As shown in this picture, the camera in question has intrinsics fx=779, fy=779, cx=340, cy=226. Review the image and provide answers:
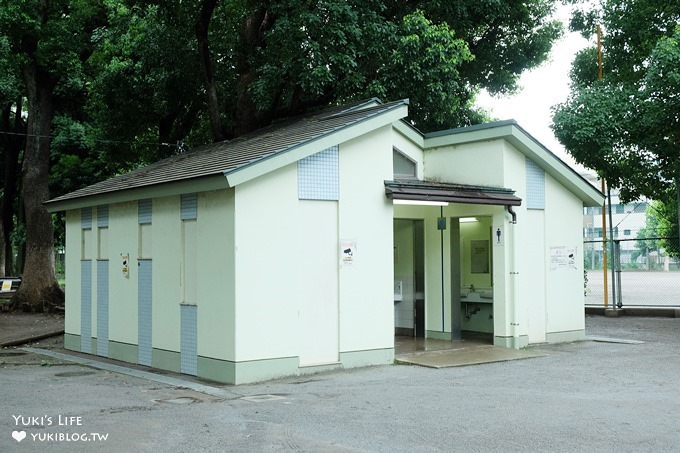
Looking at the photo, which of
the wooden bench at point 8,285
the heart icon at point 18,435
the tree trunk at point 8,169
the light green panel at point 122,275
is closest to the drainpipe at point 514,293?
the light green panel at point 122,275

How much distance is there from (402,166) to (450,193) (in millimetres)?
2141

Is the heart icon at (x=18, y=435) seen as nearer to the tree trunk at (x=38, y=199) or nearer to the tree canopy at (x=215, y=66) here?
the tree canopy at (x=215, y=66)

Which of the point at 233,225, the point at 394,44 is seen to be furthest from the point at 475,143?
the point at 233,225

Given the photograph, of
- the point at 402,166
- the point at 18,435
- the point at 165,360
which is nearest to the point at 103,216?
the point at 165,360

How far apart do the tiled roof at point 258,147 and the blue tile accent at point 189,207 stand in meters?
0.37

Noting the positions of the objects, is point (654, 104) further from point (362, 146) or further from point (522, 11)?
point (362, 146)

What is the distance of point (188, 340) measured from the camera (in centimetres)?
1309

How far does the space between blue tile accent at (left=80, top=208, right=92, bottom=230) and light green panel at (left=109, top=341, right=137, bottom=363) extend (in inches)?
106

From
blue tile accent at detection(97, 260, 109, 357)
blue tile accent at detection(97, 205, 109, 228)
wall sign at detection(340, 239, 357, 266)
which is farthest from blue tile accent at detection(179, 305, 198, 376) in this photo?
blue tile accent at detection(97, 205, 109, 228)

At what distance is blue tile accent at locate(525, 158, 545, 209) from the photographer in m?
16.3

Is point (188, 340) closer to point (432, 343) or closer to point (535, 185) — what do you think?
point (432, 343)

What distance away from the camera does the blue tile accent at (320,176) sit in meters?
12.9

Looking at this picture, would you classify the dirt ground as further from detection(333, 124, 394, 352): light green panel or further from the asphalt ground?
detection(333, 124, 394, 352): light green panel

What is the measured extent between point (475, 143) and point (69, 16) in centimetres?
1741
